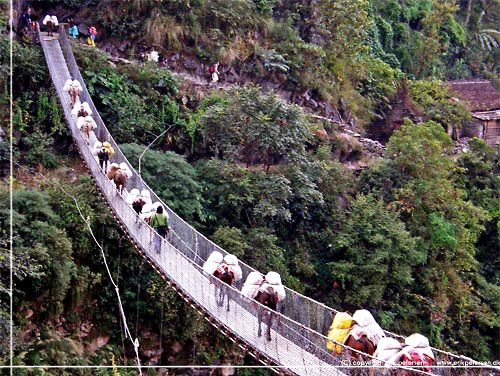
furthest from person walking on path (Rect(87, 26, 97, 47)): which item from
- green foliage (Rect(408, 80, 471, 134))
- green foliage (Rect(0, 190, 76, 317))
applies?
green foliage (Rect(408, 80, 471, 134))

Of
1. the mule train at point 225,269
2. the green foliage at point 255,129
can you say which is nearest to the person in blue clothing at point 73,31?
the green foliage at point 255,129

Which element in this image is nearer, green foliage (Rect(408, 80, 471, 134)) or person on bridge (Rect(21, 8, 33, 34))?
person on bridge (Rect(21, 8, 33, 34))

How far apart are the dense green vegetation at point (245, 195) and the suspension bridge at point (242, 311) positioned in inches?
62.2


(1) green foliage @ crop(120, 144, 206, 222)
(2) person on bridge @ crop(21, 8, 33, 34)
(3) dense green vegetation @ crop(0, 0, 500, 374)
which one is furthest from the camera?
(2) person on bridge @ crop(21, 8, 33, 34)

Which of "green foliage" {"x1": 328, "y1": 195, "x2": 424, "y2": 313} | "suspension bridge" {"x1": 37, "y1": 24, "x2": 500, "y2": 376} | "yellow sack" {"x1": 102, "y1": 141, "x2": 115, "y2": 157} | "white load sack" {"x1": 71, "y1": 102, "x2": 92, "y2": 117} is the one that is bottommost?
"green foliage" {"x1": 328, "y1": 195, "x2": 424, "y2": 313}

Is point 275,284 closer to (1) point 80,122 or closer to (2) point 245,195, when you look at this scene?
(1) point 80,122

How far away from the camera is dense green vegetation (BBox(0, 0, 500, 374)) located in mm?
10734

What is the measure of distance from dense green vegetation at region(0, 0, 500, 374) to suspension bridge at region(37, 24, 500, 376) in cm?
158

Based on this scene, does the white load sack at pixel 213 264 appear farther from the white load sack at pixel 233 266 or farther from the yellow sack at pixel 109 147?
the yellow sack at pixel 109 147

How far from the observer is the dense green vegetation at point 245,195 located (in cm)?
1073

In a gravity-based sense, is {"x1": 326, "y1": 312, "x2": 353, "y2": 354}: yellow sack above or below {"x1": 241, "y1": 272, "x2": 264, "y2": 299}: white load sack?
above

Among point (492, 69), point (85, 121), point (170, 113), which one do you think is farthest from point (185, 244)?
point (492, 69)

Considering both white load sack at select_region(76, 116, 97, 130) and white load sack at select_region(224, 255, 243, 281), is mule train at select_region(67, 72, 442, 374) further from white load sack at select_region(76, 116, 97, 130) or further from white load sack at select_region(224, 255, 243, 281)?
white load sack at select_region(76, 116, 97, 130)

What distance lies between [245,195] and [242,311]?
20.5ft
